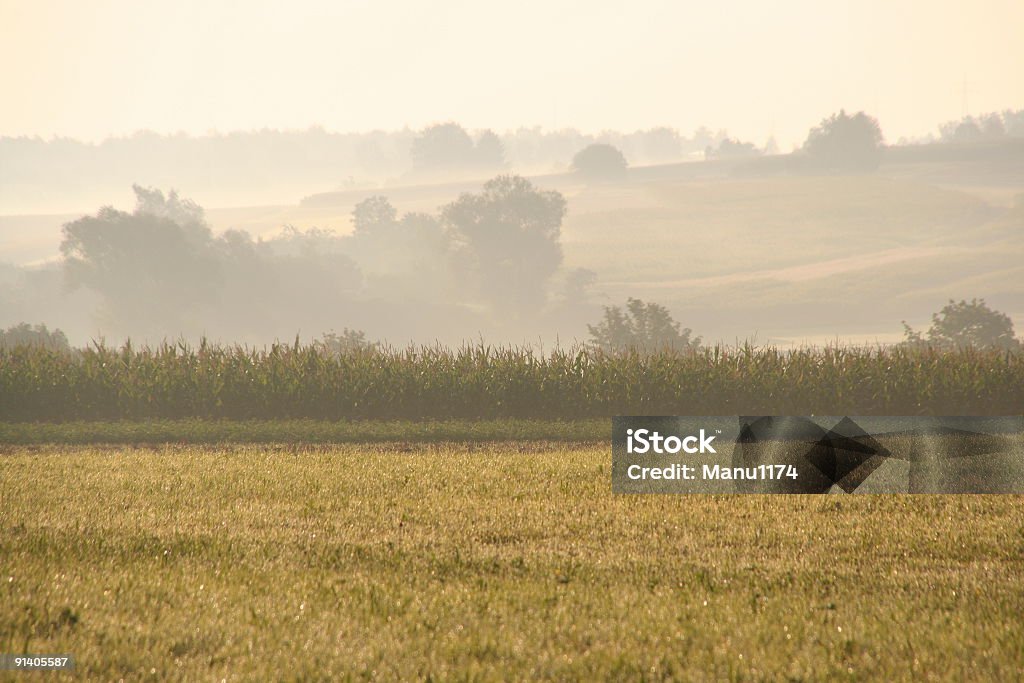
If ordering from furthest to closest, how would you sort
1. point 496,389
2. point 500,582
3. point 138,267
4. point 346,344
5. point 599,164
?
point 599,164 < point 138,267 < point 346,344 < point 496,389 < point 500,582

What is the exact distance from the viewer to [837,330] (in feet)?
340

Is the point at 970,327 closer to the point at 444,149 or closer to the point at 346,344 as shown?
the point at 346,344

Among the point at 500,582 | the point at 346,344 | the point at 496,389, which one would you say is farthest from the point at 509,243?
the point at 500,582

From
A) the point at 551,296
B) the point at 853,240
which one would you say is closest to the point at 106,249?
the point at 551,296

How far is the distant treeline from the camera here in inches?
890

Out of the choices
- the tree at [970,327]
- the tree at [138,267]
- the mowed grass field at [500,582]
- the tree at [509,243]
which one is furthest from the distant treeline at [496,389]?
the tree at [509,243]

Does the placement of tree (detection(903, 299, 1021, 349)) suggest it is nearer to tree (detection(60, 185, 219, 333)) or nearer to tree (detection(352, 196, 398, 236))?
tree (detection(60, 185, 219, 333))

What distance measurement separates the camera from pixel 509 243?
11581cm

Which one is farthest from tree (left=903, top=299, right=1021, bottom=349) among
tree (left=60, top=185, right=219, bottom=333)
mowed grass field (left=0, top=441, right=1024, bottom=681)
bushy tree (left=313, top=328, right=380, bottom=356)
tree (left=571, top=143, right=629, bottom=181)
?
tree (left=571, top=143, right=629, bottom=181)

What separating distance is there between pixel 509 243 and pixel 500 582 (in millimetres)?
108603

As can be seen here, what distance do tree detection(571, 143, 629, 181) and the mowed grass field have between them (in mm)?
166484

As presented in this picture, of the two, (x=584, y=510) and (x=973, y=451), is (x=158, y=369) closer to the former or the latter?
(x=584, y=510)

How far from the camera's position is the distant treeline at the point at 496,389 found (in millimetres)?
22594

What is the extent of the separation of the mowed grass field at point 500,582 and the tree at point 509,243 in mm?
102321
